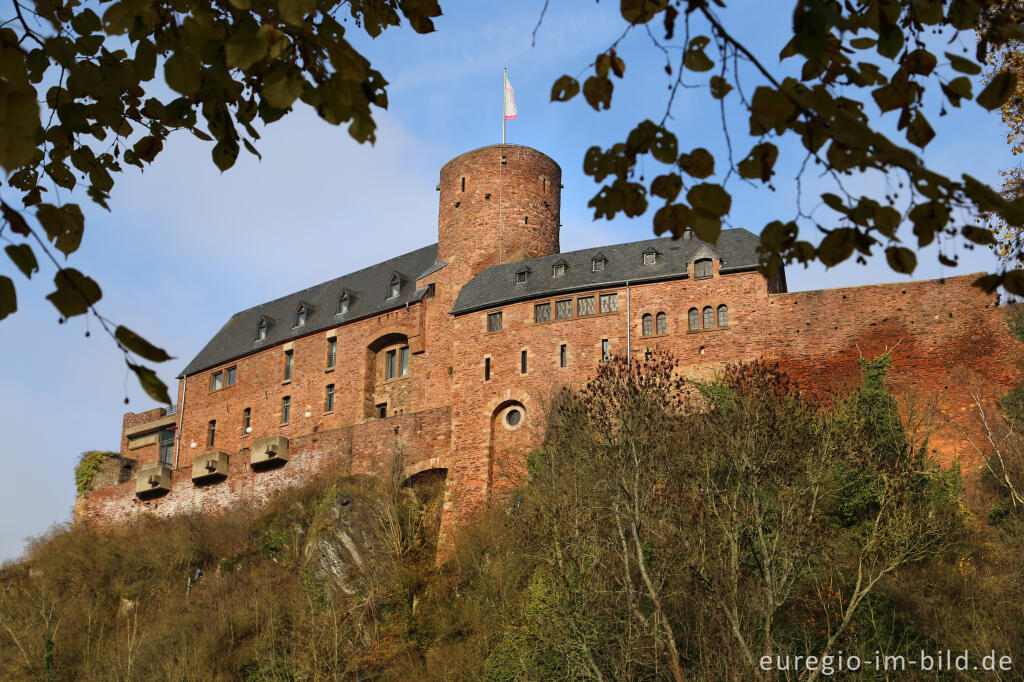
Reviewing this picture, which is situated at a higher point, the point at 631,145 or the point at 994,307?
the point at 994,307

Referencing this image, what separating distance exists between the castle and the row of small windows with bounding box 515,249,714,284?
7 centimetres

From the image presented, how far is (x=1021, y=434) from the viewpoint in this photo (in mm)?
26547

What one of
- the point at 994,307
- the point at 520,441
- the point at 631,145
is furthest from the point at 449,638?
the point at 631,145

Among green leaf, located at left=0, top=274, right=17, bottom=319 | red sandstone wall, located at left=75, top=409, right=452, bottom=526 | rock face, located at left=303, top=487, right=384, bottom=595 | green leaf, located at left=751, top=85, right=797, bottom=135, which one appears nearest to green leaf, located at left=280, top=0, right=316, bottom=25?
green leaf, located at left=0, top=274, right=17, bottom=319

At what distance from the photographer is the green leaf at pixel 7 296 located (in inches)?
155

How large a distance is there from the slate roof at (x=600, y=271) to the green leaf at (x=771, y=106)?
94.9 ft

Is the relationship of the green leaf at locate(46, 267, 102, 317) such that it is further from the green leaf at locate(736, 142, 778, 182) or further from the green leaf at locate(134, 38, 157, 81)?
the green leaf at locate(736, 142, 778, 182)

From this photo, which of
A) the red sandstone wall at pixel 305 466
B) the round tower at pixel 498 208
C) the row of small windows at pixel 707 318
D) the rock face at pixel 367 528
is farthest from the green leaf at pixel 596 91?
the round tower at pixel 498 208

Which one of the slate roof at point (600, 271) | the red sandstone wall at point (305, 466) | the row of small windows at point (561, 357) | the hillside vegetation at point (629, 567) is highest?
the slate roof at point (600, 271)

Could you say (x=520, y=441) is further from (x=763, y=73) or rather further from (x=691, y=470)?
(x=763, y=73)

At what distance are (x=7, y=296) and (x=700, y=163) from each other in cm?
258

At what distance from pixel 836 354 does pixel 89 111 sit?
2728 cm

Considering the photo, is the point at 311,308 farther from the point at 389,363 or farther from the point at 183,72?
the point at 183,72

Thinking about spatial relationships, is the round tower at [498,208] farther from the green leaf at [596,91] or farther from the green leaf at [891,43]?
the green leaf at [891,43]
